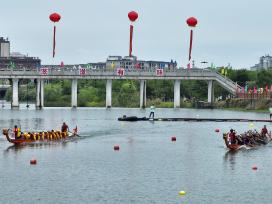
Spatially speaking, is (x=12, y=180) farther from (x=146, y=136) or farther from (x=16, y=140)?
(x=146, y=136)

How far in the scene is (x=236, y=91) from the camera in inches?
7520

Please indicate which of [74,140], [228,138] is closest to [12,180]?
[228,138]

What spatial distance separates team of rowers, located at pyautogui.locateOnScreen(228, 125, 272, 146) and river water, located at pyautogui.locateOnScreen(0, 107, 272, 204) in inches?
55.1

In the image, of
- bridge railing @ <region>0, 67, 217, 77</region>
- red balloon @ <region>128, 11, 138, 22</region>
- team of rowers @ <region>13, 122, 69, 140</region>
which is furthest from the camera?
bridge railing @ <region>0, 67, 217, 77</region>

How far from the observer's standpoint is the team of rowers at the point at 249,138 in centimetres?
7944

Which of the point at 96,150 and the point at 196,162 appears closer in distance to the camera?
the point at 196,162

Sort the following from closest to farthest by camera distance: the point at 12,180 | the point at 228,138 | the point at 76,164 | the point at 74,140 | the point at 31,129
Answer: the point at 12,180, the point at 76,164, the point at 228,138, the point at 74,140, the point at 31,129

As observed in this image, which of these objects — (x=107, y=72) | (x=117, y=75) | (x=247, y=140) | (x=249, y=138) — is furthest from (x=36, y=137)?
(x=107, y=72)

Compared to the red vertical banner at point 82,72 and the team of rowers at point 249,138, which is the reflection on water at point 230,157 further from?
the red vertical banner at point 82,72

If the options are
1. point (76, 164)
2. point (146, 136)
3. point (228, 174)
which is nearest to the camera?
point (228, 174)

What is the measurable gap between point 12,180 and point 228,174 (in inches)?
680

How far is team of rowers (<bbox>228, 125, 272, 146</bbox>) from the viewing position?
79.4m

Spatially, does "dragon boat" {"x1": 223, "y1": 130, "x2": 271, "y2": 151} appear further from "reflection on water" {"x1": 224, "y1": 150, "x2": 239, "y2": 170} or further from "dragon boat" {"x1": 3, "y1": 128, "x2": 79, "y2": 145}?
"dragon boat" {"x1": 3, "y1": 128, "x2": 79, "y2": 145}

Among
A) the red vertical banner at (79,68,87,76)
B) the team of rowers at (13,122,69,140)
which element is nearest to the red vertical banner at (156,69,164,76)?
the red vertical banner at (79,68,87,76)
